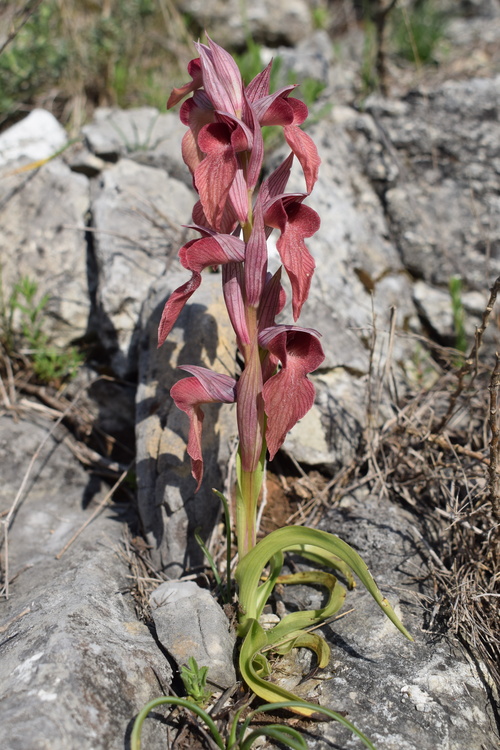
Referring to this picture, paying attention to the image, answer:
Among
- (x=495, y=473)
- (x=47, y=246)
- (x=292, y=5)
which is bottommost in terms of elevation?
(x=495, y=473)

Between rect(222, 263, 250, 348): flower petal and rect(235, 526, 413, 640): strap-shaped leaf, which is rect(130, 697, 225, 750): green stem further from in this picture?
rect(222, 263, 250, 348): flower petal

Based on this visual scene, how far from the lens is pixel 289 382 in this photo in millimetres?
1528

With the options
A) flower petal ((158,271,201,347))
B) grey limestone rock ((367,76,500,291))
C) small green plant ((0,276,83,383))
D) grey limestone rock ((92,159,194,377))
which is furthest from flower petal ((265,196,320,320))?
grey limestone rock ((367,76,500,291))

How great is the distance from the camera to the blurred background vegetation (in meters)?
3.59

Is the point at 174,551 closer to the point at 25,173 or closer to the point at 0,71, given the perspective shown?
the point at 25,173

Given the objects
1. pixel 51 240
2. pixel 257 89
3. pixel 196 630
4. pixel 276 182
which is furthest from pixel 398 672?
pixel 51 240

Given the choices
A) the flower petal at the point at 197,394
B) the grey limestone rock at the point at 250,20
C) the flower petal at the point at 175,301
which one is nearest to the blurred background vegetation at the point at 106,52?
the grey limestone rock at the point at 250,20

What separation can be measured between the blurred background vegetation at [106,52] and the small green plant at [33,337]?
4.69 feet

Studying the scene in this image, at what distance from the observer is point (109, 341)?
2678 mm

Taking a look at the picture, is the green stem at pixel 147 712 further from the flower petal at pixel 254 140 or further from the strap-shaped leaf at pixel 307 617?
the flower petal at pixel 254 140

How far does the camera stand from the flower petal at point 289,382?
153 cm

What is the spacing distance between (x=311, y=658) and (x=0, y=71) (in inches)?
145

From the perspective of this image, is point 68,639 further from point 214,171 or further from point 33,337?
point 33,337

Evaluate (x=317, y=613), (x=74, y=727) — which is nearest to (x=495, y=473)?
(x=317, y=613)
